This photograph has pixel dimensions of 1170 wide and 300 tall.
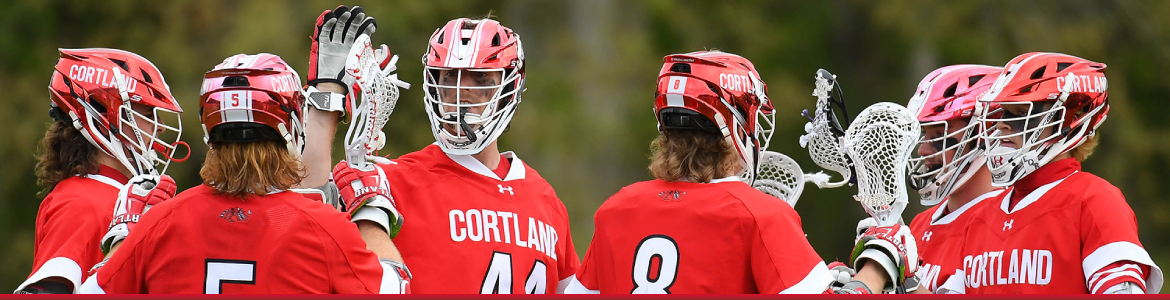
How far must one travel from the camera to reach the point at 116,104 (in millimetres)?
5207

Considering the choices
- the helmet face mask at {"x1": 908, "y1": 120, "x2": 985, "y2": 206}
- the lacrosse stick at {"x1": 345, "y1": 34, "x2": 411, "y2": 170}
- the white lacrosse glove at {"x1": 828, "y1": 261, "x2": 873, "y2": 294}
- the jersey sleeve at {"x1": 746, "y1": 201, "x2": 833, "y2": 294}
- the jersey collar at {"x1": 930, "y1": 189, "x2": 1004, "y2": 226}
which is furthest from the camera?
the jersey collar at {"x1": 930, "y1": 189, "x2": 1004, "y2": 226}

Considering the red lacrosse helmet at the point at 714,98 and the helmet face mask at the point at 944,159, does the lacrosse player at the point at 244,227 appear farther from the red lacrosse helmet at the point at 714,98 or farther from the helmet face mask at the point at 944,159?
the helmet face mask at the point at 944,159

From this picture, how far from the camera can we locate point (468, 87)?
5.11 metres

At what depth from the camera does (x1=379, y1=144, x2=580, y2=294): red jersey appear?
4.97 m

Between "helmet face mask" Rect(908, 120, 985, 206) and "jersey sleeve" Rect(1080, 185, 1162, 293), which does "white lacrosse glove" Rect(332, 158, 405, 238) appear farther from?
"jersey sleeve" Rect(1080, 185, 1162, 293)

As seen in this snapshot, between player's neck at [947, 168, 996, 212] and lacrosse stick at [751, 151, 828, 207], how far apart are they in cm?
84

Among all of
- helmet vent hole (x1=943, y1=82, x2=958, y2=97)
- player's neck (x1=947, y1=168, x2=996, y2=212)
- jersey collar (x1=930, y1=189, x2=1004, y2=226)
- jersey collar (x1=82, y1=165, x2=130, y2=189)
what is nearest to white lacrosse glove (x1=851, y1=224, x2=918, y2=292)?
jersey collar (x1=930, y1=189, x2=1004, y2=226)

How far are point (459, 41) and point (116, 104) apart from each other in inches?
56.6

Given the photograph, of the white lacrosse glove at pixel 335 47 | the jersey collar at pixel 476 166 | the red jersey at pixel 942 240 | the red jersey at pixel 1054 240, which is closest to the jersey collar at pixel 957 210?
the red jersey at pixel 942 240

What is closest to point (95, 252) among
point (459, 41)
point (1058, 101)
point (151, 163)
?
point (151, 163)

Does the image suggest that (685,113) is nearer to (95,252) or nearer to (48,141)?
(95,252)

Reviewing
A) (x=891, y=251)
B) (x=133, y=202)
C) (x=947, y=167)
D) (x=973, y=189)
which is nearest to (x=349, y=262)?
(x=133, y=202)

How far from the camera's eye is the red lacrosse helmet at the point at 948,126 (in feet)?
18.5

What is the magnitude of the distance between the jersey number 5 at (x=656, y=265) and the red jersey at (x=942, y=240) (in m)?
1.52
